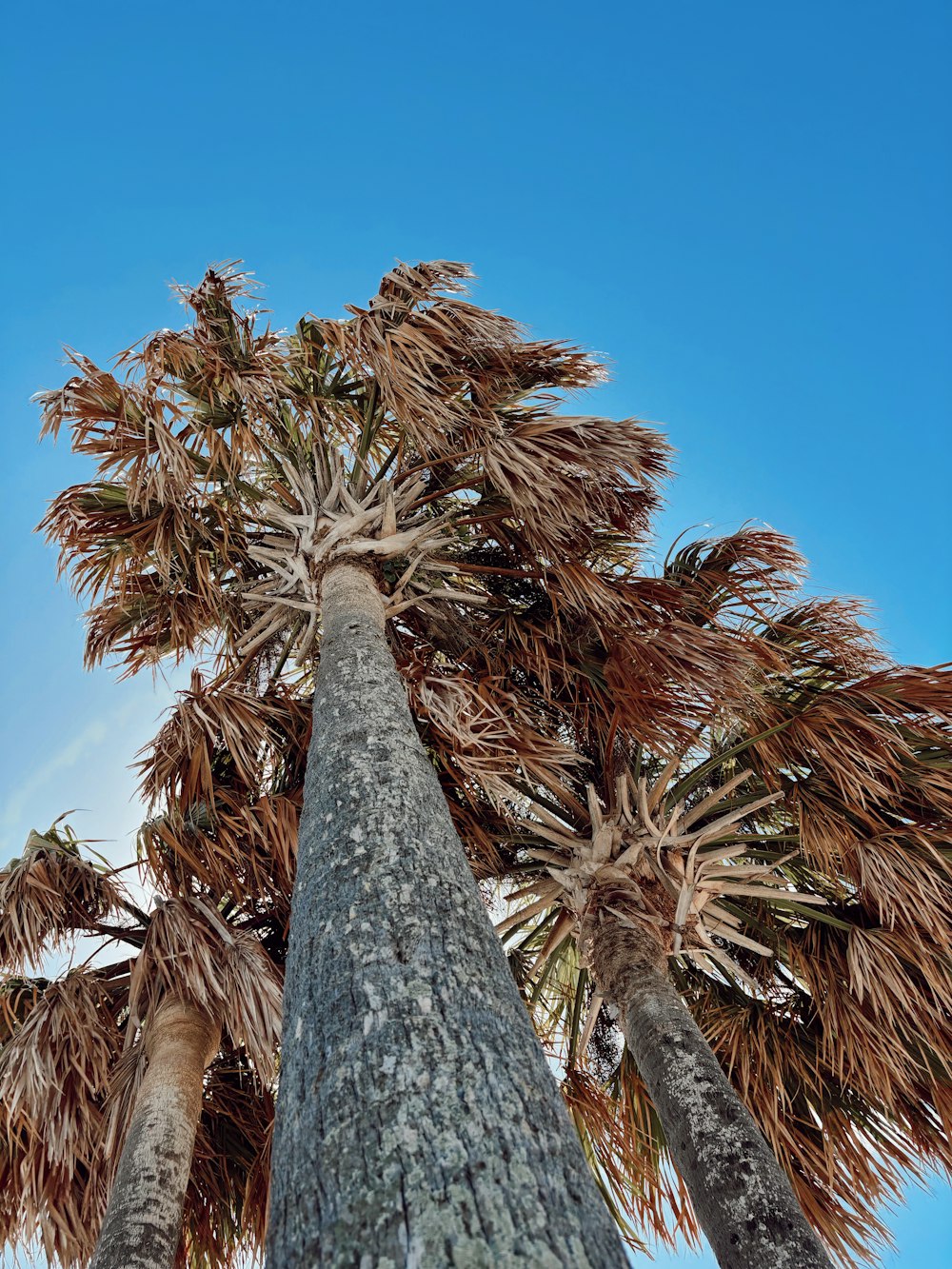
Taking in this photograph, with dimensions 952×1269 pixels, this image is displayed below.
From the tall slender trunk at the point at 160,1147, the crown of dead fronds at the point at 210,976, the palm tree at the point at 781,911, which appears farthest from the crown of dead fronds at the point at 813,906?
the tall slender trunk at the point at 160,1147

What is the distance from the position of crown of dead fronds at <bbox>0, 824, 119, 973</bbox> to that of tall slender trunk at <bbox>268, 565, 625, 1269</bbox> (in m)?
2.44

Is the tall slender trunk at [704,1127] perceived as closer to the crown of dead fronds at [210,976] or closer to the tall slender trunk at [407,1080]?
the crown of dead fronds at [210,976]

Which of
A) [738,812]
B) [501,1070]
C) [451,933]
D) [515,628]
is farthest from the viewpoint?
[515,628]

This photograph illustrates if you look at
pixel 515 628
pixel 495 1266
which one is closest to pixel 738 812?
pixel 515 628

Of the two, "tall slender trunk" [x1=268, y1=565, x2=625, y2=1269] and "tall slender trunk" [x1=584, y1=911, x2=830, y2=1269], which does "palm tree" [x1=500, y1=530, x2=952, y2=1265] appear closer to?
"tall slender trunk" [x1=584, y1=911, x2=830, y2=1269]

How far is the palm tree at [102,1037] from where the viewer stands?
12.6ft

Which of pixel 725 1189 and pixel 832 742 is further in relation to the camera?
pixel 832 742

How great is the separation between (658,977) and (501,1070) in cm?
307

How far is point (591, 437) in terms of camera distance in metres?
5.19

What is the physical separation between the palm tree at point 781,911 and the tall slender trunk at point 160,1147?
1.93m

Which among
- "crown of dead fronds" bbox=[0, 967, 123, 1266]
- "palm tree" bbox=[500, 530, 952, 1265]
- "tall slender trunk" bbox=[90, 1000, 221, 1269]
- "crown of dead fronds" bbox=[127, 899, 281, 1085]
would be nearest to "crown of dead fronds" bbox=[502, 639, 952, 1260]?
"palm tree" bbox=[500, 530, 952, 1265]

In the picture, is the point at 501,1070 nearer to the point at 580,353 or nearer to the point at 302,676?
the point at 302,676

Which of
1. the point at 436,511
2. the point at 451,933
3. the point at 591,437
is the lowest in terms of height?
the point at 451,933

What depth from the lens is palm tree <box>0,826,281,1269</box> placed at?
3.83 meters
